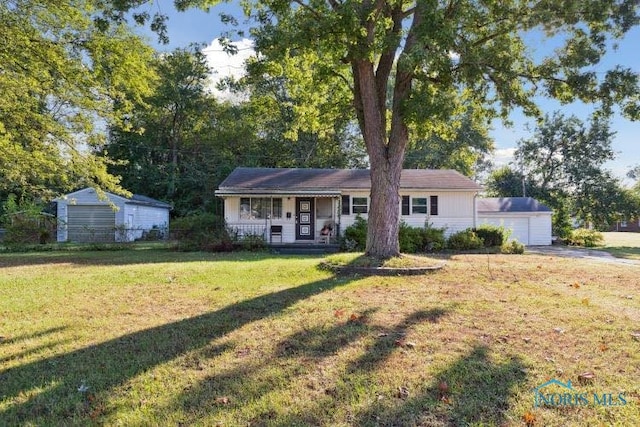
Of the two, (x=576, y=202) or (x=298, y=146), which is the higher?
(x=298, y=146)

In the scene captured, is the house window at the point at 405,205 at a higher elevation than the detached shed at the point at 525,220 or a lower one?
higher

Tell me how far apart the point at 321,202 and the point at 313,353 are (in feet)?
54.0

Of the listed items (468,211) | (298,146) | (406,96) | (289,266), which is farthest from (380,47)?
(298,146)

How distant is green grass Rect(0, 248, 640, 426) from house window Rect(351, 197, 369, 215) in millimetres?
12970

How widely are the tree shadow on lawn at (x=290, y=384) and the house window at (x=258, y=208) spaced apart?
51.0ft

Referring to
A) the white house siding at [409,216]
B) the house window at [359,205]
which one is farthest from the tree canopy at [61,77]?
the house window at [359,205]

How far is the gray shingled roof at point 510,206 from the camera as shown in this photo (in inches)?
995

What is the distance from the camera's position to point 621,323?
511 cm

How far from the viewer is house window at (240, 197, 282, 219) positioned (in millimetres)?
19938

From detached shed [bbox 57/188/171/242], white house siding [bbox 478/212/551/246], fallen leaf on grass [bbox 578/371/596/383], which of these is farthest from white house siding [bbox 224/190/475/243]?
fallen leaf on grass [bbox 578/371/596/383]

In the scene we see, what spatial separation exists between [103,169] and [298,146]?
74.9 ft

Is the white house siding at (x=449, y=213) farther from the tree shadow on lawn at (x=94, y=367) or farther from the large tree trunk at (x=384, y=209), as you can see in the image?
the tree shadow on lawn at (x=94, y=367)

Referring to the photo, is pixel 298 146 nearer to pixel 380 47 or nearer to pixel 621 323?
pixel 380 47

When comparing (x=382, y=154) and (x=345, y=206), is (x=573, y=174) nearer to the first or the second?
(x=345, y=206)
